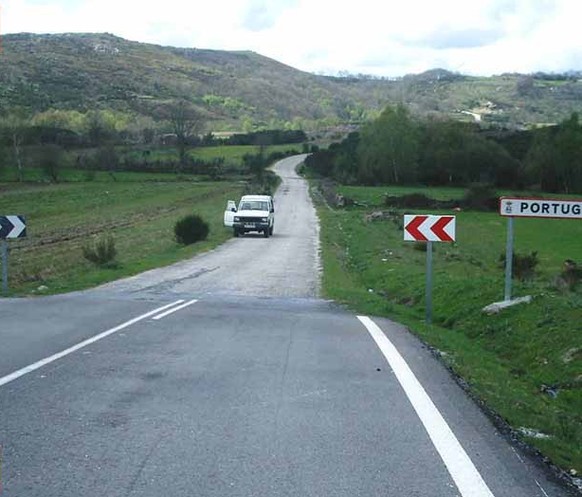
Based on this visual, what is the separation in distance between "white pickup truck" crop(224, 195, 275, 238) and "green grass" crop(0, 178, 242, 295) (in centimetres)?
117

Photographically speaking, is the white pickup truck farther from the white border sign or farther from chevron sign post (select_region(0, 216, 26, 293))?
the white border sign

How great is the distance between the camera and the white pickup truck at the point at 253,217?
46969 mm

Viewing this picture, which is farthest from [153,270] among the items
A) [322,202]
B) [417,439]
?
[322,202]

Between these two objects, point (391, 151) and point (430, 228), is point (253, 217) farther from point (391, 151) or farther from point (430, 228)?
point (391, 151)

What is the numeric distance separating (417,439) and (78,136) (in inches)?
5061

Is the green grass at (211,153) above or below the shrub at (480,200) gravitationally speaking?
above

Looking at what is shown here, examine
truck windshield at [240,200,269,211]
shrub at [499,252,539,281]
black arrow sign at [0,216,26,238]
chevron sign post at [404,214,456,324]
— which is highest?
chevron sign post at [404,214,456,324]

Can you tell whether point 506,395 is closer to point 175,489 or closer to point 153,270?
point 175,489

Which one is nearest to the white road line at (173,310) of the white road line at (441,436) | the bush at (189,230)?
the white road line at (441,436)

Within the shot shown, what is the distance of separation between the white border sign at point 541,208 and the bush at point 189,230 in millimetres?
28600

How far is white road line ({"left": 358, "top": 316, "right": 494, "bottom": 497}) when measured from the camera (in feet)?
17.7

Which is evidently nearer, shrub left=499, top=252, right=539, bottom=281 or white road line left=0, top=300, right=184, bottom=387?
white road line left=0, top=300, right=184, bottom=387

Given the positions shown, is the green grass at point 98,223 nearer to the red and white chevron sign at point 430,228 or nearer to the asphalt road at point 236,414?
the asphalt road at point 236,414

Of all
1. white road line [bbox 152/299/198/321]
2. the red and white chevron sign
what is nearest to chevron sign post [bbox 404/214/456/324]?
the red and white chevron sign
